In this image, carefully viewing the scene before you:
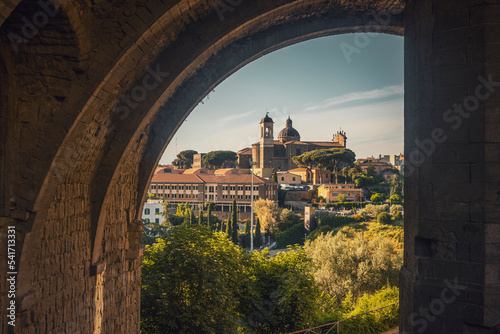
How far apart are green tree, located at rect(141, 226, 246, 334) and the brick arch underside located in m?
1.89

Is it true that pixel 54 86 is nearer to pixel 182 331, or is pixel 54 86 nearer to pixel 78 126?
pixel 78 126

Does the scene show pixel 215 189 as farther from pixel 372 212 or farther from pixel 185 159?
pixel 185 159

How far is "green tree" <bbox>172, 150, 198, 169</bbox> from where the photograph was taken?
2940 inches

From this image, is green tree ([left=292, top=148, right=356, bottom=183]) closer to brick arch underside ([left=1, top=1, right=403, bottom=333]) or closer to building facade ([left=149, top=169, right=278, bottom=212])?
building facade ([left=149, top=169, right=278, bottom=212])

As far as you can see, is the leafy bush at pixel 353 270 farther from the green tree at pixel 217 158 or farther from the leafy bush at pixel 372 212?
the green tree at pixel 217 158

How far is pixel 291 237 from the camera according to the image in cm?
3581

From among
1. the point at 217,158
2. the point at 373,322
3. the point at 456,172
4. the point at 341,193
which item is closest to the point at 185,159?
the point at 217,158

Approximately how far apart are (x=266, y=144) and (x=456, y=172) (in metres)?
69.5

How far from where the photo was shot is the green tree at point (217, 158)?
223 ft

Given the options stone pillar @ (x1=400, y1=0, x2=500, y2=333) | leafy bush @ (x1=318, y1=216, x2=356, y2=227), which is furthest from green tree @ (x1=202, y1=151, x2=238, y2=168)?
stone pillar @ (x1=400, y1=0, x2=500, y2=333)

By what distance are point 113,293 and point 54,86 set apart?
9.94 feet

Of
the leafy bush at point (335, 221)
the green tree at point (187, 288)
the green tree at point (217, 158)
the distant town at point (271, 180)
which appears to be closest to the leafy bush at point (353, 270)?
the green tree at point (187, 288)

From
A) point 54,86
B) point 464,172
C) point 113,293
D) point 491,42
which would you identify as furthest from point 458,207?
point 113,293

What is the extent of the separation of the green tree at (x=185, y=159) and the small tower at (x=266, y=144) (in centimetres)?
1407
